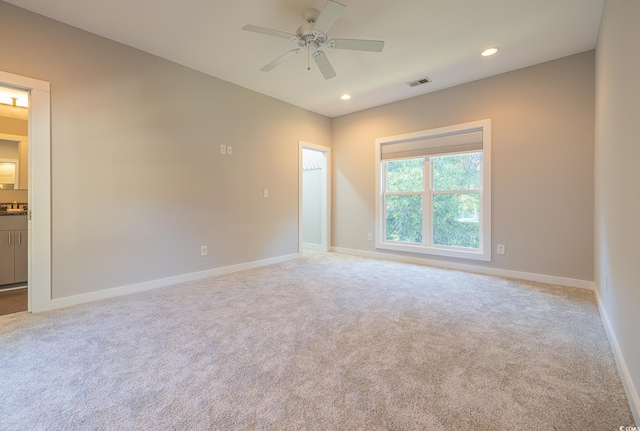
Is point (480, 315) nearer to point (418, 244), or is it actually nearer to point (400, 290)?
point (400, 290)

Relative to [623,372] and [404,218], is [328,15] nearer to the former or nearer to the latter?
[623,372]

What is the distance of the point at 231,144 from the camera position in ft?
13.3

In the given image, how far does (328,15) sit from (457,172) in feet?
10.00

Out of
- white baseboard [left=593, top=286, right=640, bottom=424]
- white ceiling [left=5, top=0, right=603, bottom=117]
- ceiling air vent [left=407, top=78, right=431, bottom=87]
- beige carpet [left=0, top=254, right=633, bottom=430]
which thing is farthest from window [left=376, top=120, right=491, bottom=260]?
white baseboard [left=593, top=286, right=640, bottom=424]

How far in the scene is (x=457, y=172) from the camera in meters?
4.23

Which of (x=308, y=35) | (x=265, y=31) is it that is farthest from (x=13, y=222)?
(x=308, y=35)

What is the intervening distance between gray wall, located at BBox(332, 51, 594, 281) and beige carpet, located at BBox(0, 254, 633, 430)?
709mm

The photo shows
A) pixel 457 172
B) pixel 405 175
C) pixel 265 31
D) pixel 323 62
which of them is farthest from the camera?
pixel 405 175

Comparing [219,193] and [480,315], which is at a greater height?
[219,193]

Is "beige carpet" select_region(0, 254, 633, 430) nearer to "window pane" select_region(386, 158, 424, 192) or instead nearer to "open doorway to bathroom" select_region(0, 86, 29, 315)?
"open doorway to bathroom" select_region(0, 86, 29, 315)

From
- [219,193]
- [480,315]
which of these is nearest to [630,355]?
[480,315]

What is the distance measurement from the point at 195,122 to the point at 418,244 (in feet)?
12.5

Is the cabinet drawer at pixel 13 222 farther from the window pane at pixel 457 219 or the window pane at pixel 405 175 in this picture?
the window pane at pixel 457 219

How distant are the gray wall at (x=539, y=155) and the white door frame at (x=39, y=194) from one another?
4.65 meters
